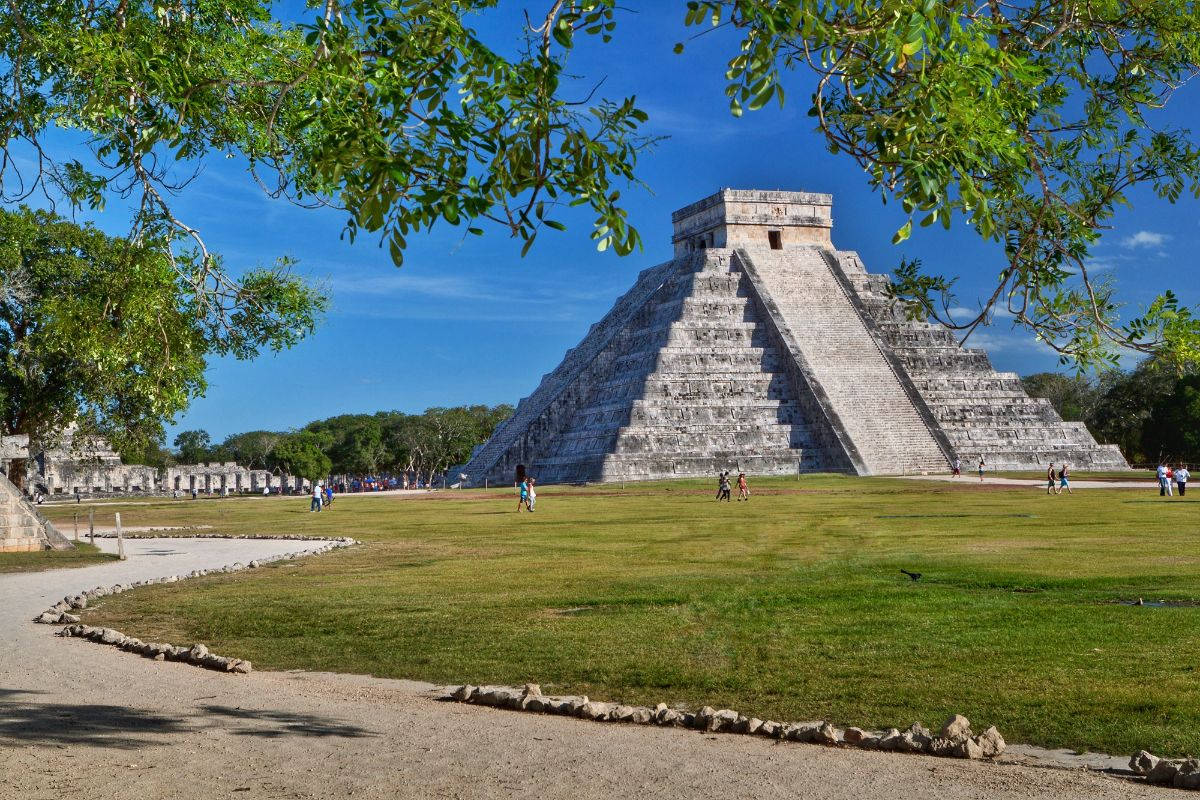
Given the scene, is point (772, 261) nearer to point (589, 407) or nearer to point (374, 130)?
point (589, 407)

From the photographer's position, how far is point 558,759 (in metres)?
6.29

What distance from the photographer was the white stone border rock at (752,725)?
621cm

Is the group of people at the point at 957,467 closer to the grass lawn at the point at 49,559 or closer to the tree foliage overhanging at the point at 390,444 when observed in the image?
the grass lawn at the point at 49,559

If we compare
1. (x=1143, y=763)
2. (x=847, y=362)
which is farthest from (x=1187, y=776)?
Result: (x=847, y=362)

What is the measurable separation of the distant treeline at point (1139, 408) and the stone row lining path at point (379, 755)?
63480 mm

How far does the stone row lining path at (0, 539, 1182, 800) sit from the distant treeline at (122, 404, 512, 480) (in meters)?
93.0

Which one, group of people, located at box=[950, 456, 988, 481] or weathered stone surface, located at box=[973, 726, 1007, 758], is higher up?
group of people, located at box=[950, 456, 988, 481]

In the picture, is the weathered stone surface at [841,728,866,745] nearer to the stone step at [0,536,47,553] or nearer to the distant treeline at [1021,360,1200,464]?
the stone step at [0,536,47,553]

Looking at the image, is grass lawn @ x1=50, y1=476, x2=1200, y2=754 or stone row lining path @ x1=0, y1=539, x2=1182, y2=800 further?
grass lawn @ x1=50, y1=476, x2=1200, y2=754

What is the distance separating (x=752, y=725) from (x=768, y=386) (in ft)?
178

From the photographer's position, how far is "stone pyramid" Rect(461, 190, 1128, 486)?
56156 millimetres

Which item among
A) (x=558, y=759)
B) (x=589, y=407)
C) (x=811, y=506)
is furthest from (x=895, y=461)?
(x=558, y=759)

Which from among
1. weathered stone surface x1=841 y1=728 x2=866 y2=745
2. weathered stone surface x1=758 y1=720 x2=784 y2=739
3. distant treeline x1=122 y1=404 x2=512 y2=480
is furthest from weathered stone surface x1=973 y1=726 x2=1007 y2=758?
distant treeline x1=122 y1=404 x2=512 y2=480

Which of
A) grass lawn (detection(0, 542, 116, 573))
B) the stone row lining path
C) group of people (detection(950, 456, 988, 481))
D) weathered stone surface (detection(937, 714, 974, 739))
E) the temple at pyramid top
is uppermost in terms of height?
the temple at pyramid top
